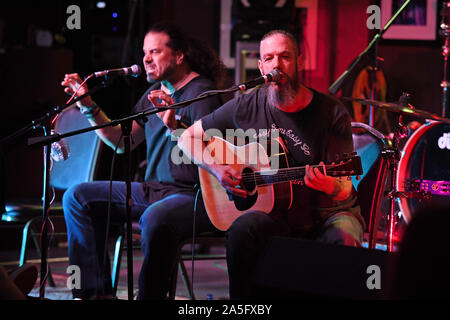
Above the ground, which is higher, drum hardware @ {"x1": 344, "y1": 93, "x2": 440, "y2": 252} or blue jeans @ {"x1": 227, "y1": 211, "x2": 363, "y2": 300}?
drum hardware @ {"x1": 344, "y1": 93, "x2": 440, "y2": 252}

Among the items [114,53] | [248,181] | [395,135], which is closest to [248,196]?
→ [248,181]

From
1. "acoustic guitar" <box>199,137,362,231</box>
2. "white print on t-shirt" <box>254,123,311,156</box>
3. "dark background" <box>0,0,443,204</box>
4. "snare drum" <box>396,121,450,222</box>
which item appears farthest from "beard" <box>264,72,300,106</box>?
"dark background" <box>0,0,443,204</box>

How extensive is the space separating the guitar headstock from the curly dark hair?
45.4 inches

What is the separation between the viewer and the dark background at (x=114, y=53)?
218 inches

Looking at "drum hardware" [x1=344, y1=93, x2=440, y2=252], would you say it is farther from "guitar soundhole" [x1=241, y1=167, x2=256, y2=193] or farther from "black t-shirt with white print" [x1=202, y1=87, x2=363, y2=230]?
"guitar soundhole" [x1=241, y1=167, x2=256, y2=193]

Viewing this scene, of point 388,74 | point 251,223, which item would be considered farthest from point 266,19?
point 251,223

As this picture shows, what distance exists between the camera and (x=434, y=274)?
1130 mm

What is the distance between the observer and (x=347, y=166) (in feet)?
8.68

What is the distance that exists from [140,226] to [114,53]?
312cm

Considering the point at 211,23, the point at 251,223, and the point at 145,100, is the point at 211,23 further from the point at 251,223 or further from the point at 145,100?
the point at 251,223

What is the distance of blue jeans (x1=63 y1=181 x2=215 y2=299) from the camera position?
2.86 meters
